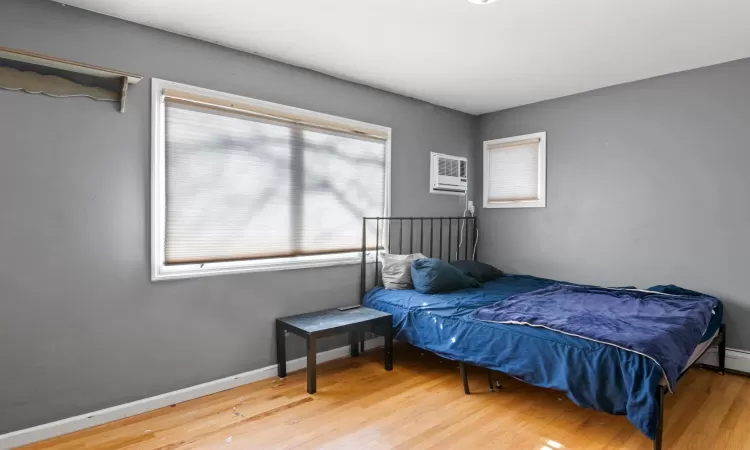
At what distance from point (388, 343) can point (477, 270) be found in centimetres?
123

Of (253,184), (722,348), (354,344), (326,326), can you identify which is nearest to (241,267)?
(253,184)

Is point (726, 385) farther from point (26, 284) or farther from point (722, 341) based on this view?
point (26, 284)

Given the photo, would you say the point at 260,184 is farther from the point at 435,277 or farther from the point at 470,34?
the point at 470,34


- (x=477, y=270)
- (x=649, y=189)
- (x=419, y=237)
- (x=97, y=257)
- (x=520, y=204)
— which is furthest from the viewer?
(x=520, y=204)

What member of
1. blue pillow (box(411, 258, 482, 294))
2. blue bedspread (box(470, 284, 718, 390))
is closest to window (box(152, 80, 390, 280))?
blue pillow (box(411, 258, 482, 294))

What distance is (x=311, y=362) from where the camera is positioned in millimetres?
2809

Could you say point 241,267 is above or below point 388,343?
above

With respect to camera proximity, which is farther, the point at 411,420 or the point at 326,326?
the point at 326,326

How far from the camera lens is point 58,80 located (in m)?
2.27

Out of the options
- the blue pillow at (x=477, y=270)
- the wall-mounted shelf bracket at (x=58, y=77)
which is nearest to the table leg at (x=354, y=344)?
the blue pillow at (x=477, y=270)

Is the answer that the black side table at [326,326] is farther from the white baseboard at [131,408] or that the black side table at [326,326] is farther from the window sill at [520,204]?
the window sill at [520,204]

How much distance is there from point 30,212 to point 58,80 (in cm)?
72

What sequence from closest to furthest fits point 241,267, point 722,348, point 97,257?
point 97,257 < point 241,267 < point 722,348

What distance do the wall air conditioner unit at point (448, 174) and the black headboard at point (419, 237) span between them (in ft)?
1.01
